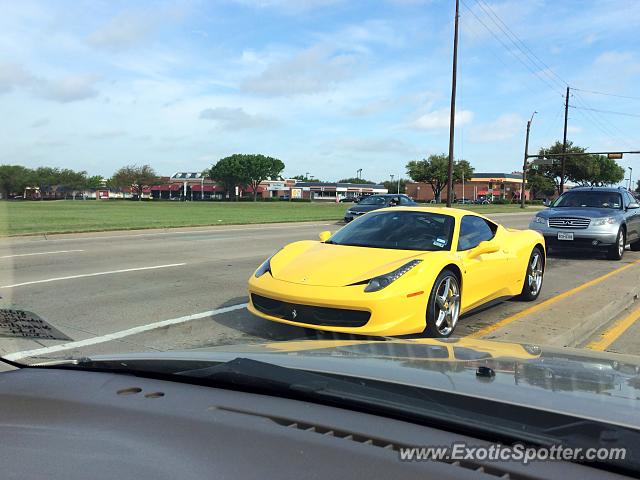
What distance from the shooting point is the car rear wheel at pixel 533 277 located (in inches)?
305

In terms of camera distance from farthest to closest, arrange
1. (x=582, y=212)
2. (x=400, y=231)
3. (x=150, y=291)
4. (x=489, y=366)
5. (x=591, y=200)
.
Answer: (x=591, y=200) → (x=582, y=212) → (x=150, y=291) → (x=400, y=231) → (x=489, y=366)

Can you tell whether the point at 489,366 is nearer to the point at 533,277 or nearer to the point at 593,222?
the point at 533,277

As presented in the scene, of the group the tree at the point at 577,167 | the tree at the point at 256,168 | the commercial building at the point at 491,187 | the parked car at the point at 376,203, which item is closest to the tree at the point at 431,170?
the tree at the point at 577,167

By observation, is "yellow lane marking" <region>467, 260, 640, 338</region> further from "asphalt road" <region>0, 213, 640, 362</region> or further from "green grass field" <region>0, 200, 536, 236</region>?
"green grass field" <region>0, 200, 536, 236</region>

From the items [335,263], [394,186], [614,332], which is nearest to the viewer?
[335,263]

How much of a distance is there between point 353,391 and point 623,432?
952 mm

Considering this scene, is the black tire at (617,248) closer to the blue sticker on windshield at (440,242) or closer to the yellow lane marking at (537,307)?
the yellow lane marking at (537,307)

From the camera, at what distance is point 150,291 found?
8.27 metres

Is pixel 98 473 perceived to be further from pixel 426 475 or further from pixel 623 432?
pixel 623 432

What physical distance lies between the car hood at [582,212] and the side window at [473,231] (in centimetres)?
604

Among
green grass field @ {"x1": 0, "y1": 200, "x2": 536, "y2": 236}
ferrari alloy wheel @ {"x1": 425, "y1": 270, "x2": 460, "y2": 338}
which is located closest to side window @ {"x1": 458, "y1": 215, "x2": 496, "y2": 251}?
ferrari alloy wheel @ {"x1": 425, "y1": 270, "x2": 460, "y2": 338}

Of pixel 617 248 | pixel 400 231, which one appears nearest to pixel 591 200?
pixel 617 248

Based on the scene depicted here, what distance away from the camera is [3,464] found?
1.83m

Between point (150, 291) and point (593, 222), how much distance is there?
9432 mm
